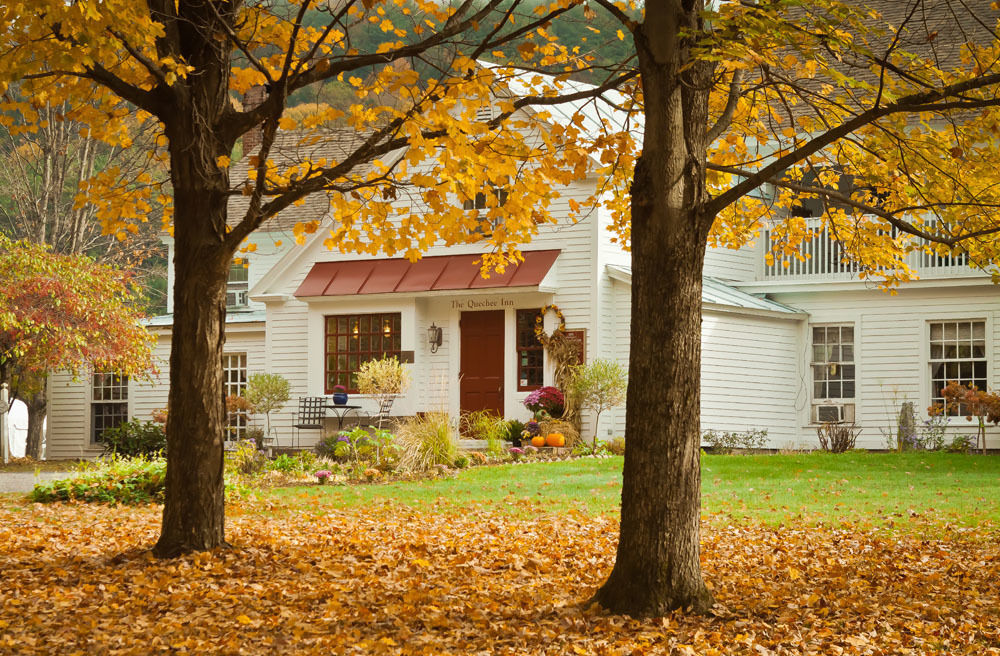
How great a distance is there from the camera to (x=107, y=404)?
24.7m

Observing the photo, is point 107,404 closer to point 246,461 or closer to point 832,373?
point 246,461

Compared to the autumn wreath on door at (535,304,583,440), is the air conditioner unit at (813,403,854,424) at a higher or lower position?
lower

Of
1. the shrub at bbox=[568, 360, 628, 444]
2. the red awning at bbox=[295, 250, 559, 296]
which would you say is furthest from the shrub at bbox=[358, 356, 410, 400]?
the shrub at bbox=[568, 360, 628, 444]

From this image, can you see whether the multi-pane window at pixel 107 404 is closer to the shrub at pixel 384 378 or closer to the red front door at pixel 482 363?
the shrub at pixel 384 378

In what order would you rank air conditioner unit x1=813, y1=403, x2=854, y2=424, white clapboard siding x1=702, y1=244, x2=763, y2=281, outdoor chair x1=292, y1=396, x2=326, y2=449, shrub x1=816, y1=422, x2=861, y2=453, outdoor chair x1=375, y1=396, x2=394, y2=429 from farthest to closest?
white clapboard siding x1=702, y1=244, x2=763, y2=281 < outdoor chair x1=292, y1=396, x2=326, y2=449 < air conditioner unit x1=813, y1=403, x2=854, y2=424 < outdoor chair x1=375, y1=396, x2=394, y2=429 < shrub x1=816, y1=422, x2=861, y2=453

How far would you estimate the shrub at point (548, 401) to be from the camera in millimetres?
18828

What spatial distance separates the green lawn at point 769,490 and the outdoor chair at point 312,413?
6145 millimetres

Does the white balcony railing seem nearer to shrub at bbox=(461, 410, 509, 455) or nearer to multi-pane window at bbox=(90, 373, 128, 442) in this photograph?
shrub at bbox=(461, 410, 509, 455)

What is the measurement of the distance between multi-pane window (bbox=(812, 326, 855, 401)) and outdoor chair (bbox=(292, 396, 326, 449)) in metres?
9.54

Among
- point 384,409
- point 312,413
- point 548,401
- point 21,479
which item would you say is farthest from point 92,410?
point 548,401

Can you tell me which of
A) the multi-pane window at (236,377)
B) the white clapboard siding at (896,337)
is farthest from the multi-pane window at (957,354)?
the multi-pane window at (236,377)

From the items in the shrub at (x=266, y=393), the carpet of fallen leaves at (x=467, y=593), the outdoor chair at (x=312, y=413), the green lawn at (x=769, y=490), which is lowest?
the carpet of fallen leaves at (x=467, y=593)

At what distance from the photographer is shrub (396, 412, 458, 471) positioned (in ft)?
50.9

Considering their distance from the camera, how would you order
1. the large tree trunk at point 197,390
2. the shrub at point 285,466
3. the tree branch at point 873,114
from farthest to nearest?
the shrub at point 285,466 < the large tree trunk at point 197,390 < the tree branch at point 873,114
